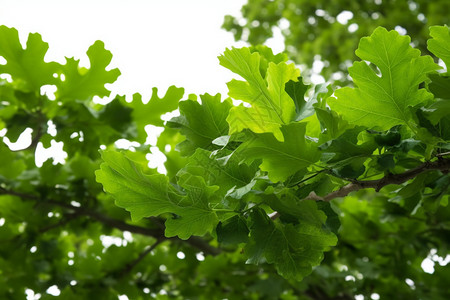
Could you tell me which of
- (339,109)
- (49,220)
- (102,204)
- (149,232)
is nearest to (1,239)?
(49,220)

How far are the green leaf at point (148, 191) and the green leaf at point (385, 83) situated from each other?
0.16 metres

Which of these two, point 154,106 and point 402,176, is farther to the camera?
point 154,106

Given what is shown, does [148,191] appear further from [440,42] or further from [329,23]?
[329,23]

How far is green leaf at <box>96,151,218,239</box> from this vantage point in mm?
510

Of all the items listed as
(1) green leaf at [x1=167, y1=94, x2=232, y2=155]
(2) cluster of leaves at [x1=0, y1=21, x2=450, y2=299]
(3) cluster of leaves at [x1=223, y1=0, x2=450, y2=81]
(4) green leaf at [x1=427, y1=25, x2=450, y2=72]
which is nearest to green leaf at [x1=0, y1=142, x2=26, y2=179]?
(2) cluster of leaves at [x1=0, y1=21, x2=450, y2=299]

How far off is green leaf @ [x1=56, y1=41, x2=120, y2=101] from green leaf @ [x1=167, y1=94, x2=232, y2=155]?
1.19ft

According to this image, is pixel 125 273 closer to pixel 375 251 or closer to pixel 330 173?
pixel 375 251

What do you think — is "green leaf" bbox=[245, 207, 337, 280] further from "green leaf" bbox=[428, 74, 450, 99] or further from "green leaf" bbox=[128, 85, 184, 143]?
"green leaf" bbox=[128, 85, 184, 143]

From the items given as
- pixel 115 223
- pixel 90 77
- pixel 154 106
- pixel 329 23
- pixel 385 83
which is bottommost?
pixel 329 23

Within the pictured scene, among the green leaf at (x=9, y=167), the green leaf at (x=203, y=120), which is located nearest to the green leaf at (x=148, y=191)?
the green leaf at (x=203, y=120)

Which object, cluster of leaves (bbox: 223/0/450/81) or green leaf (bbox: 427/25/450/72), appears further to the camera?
cluster of leaves (bbox: 223/0/450/81)

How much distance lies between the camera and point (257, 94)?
54 centimetres

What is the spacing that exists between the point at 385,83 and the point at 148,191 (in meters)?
0.26

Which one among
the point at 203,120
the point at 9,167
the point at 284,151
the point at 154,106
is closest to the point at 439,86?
the point at 284,151
